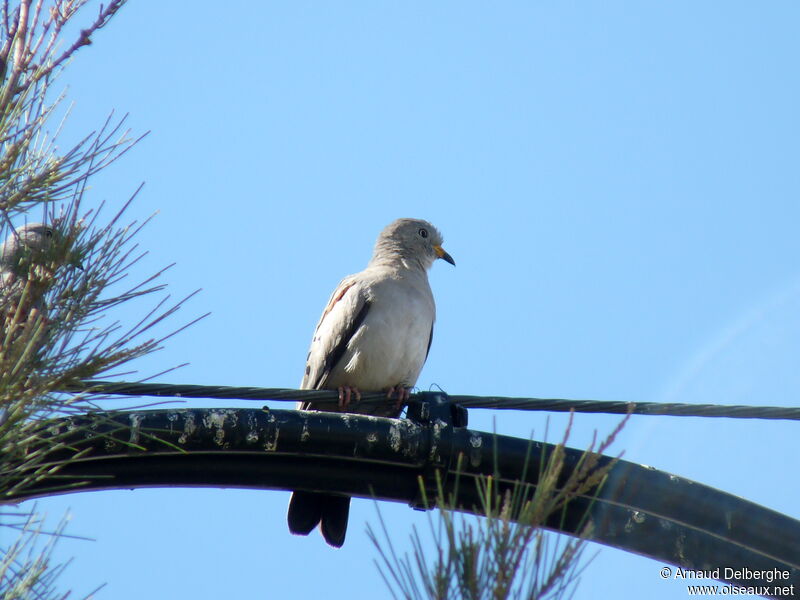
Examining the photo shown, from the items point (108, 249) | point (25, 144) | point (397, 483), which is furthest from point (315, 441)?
point (25, 144)

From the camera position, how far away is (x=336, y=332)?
23.8 feet

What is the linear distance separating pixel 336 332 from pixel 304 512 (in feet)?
5.95

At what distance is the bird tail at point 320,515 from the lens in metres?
5.69

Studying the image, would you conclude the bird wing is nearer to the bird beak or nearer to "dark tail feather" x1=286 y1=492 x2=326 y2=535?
the bird beak

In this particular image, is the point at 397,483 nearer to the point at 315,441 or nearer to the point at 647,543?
the point at 315,441

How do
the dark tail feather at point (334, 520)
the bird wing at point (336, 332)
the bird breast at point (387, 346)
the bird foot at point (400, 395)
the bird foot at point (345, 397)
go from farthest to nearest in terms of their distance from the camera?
the bird wing at point (336, 332)
the bird breast at point (387, 346)
the bird foot at point (400, 395)
the dark tail feather at point (334, 520)
the bird foot at point (345, 397)

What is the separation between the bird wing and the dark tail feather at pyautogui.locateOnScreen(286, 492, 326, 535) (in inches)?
60.0

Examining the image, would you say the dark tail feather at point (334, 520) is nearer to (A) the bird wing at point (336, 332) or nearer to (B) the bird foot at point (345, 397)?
(B) the bird foot at point (345, 397)

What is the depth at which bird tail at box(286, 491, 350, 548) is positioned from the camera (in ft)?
18.7

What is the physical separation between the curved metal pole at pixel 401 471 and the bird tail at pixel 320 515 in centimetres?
130

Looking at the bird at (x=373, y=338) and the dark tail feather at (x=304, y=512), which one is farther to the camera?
the bird at (x=373, y=338)

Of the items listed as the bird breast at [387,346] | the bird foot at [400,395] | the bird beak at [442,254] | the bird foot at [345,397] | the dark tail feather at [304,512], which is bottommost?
the dark tail feather at [304,512]

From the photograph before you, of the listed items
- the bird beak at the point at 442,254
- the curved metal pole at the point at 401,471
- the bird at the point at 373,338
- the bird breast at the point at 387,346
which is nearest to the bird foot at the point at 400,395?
the bird at the point at 373,338

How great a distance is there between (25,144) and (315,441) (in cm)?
165
